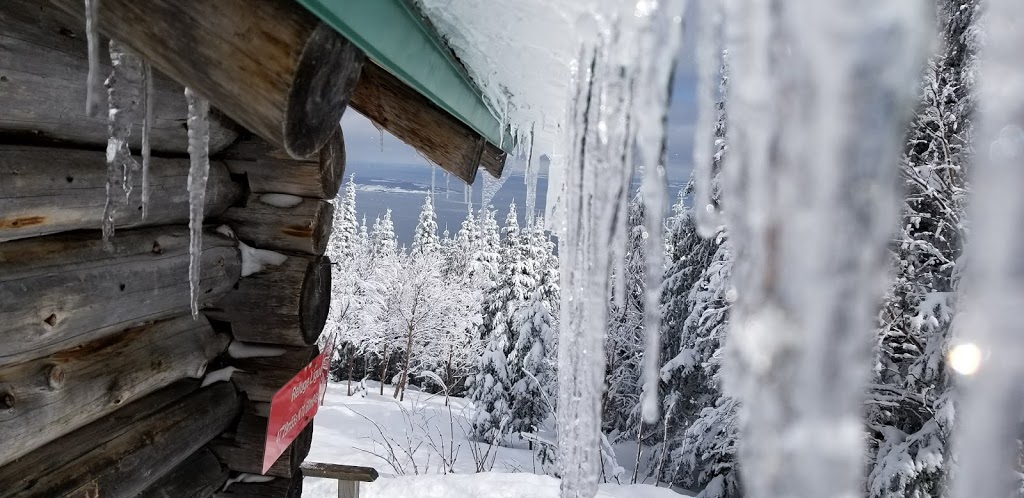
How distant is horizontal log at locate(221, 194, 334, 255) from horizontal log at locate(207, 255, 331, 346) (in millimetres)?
91

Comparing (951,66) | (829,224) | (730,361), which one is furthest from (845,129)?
(951,66)

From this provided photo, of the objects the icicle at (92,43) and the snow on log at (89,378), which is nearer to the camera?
the icicle at (92,43)

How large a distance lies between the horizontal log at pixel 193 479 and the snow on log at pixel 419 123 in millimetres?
1892

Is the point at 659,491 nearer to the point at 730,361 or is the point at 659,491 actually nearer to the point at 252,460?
the point at 252,460

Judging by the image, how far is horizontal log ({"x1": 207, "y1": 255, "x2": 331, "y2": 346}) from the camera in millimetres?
2855

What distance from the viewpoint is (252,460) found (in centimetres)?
299

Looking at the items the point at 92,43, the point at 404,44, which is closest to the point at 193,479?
the point at 92,43

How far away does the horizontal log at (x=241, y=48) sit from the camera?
99cm

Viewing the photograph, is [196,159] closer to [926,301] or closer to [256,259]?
[256,259]

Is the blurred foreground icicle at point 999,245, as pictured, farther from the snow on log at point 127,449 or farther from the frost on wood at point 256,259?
the frost on wood at point 256,259

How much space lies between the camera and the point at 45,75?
5.17 ft

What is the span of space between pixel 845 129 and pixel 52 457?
2468 mm

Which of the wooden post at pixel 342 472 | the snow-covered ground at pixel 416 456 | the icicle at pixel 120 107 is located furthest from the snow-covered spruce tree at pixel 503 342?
the icicle at pixel 120 107

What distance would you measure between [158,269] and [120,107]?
109cm
